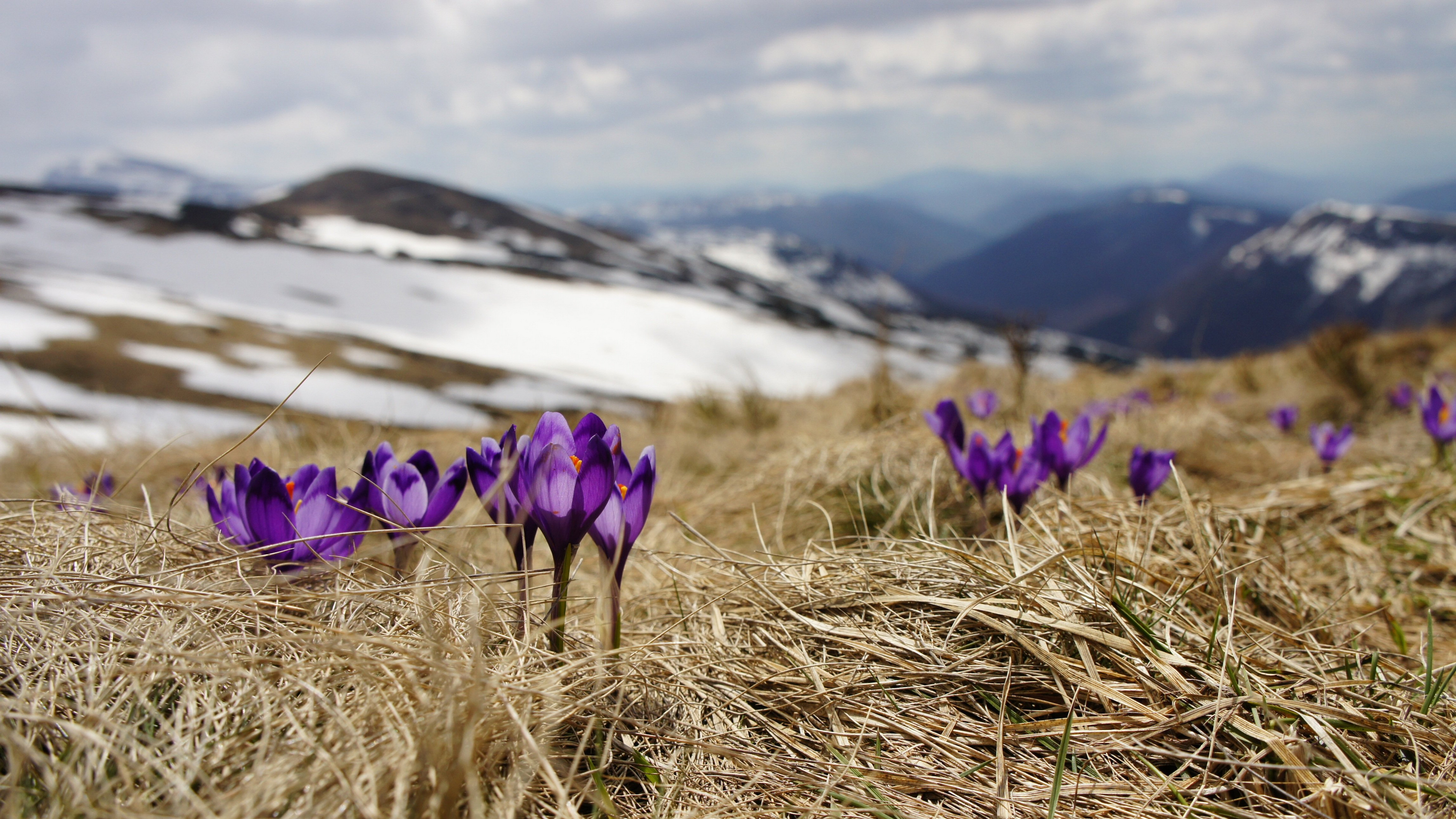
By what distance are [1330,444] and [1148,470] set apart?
160 centimetres

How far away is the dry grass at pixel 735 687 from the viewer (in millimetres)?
973

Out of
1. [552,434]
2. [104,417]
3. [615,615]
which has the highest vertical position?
[552,434]

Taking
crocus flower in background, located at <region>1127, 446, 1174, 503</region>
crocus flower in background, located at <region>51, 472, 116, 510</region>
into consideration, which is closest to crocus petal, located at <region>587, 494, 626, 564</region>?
crocus flower in background, located at <region>51, 472, 116, 510</region>

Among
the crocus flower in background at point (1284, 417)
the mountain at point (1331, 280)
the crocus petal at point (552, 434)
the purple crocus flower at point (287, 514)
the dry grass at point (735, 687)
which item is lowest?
the dry grass at point (735, 687)

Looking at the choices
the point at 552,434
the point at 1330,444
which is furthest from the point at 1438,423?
the point at 552,434

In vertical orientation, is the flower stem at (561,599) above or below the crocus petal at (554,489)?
below

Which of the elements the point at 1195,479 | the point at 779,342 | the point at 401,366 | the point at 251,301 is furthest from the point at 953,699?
the point at 779,342

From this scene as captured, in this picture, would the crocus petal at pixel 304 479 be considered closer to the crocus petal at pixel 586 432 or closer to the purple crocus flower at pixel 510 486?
the purple crocus flower at pixel 510 486

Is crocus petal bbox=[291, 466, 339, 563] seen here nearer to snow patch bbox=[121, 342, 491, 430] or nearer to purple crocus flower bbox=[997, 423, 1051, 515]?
purple crocus flower bbox=[997, 423, 1051, 515]

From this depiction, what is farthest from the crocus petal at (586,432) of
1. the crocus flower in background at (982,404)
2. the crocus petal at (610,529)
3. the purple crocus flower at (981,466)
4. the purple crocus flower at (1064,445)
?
the crocus flower in background at (982,404)

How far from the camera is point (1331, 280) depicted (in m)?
182

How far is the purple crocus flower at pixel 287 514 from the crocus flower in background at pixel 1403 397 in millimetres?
5537

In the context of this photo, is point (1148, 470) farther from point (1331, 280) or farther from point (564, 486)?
point (1331, 280)

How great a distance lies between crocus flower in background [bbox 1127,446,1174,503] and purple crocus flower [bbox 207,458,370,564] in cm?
206
